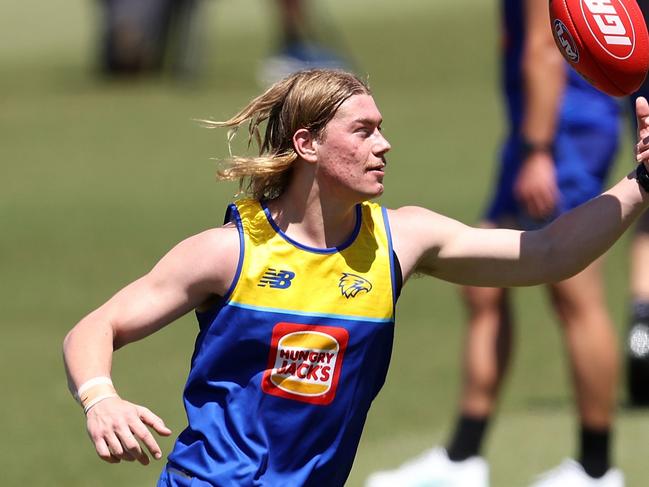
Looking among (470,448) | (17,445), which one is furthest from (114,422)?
(17,445)

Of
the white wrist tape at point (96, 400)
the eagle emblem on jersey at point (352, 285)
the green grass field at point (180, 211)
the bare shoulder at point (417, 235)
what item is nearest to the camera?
the white wrist tape at point (96, 400)

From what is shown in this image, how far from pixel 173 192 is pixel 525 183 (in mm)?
8036

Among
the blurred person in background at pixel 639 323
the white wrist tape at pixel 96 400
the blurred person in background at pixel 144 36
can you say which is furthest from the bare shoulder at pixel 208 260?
the blurred person in background at pixel 144 36

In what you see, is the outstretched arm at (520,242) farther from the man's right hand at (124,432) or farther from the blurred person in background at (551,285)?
the blurred person in background at (551,285)

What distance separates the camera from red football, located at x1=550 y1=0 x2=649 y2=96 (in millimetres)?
4480

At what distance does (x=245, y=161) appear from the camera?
13.9 ft

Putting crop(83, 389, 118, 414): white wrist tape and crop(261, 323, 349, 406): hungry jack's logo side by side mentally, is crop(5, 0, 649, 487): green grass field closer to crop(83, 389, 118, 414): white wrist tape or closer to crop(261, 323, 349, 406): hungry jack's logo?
crop(261, 323, 349, 406): hungry jack's logo

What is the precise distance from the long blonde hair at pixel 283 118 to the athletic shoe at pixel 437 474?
2.23m

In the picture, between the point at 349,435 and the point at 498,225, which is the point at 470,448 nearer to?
the point at 498,225

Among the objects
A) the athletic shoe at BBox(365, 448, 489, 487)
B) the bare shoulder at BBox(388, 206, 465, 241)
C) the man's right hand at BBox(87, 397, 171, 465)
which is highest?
the bare shoulder at BBox(388, 206, 465, 241)

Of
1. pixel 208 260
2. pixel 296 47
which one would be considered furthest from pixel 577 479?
pixel 296 47

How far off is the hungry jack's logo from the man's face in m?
0.38

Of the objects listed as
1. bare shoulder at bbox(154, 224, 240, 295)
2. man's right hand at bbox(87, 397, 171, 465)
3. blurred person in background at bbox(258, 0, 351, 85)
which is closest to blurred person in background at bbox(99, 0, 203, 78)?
blurred person in background at bbox(258, 0, 351, 85)

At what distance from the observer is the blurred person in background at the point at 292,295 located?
13.5ft
